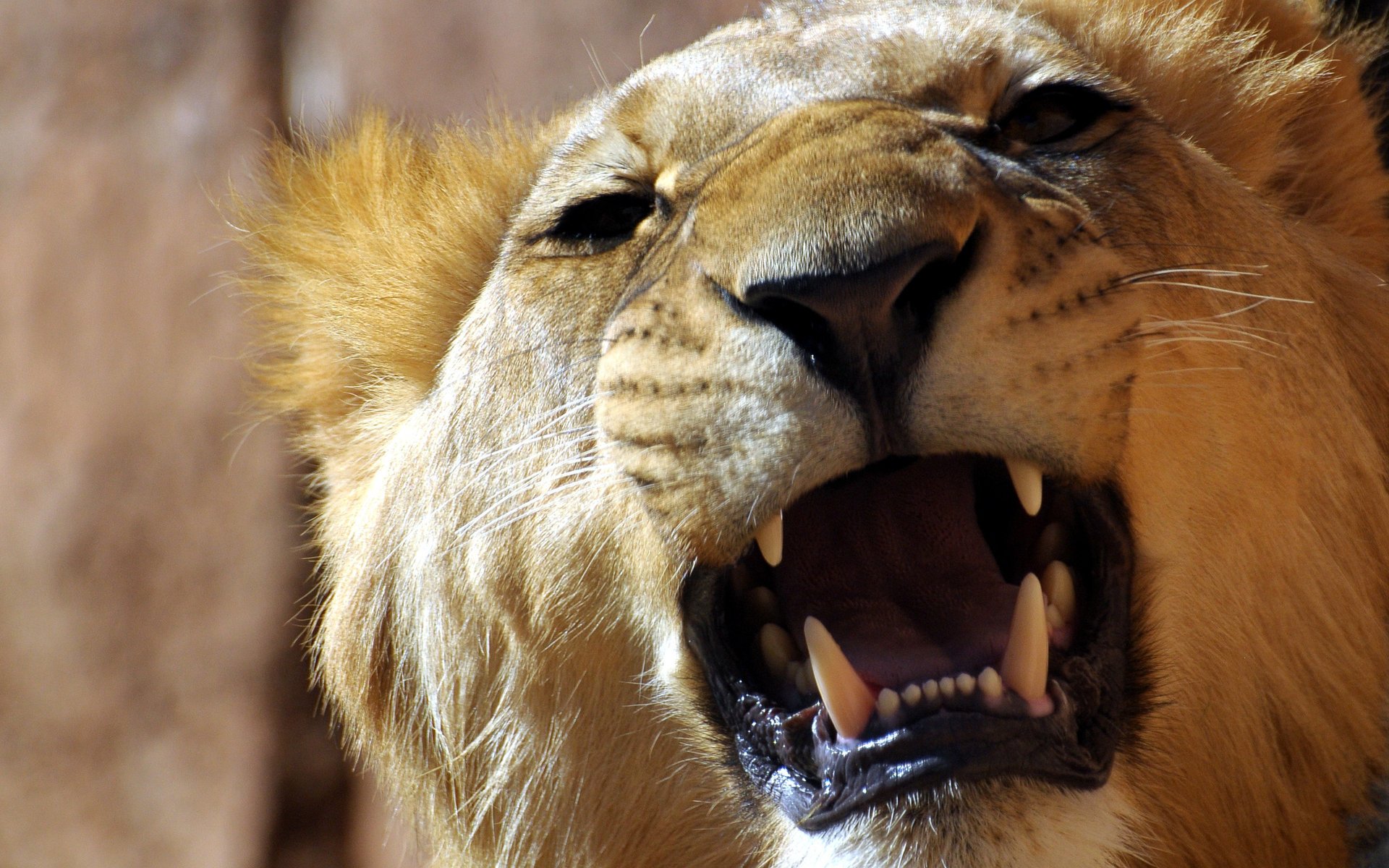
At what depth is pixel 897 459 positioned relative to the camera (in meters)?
1.32

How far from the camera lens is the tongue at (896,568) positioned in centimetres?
142

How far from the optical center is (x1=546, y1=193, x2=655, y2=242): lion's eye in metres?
1.72

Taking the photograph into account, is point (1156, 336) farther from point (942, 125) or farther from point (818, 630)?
point (818, 630)

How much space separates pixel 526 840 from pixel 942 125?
1009mm

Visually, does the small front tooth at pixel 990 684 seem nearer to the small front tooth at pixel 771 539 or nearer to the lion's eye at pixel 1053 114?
the small front tooth at pixel 771 539

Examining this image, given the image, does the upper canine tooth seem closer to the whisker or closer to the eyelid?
the whisker

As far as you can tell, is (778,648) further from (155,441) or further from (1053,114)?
(155,441)

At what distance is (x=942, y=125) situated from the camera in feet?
4.98

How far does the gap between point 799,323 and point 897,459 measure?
175mm

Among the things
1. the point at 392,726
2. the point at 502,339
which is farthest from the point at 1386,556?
the point at 392,726

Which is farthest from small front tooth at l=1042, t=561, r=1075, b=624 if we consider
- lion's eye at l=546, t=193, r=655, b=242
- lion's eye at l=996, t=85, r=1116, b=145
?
lion's eye at l=546, t=193, r=655, b=242

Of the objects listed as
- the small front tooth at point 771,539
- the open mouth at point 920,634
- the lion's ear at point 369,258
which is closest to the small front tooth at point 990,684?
the open mouth at point 920,634

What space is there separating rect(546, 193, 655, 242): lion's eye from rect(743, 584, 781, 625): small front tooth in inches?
19.1

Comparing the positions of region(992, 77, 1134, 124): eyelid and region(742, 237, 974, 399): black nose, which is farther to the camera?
region(992, 77, 1134, 124): eyelid
